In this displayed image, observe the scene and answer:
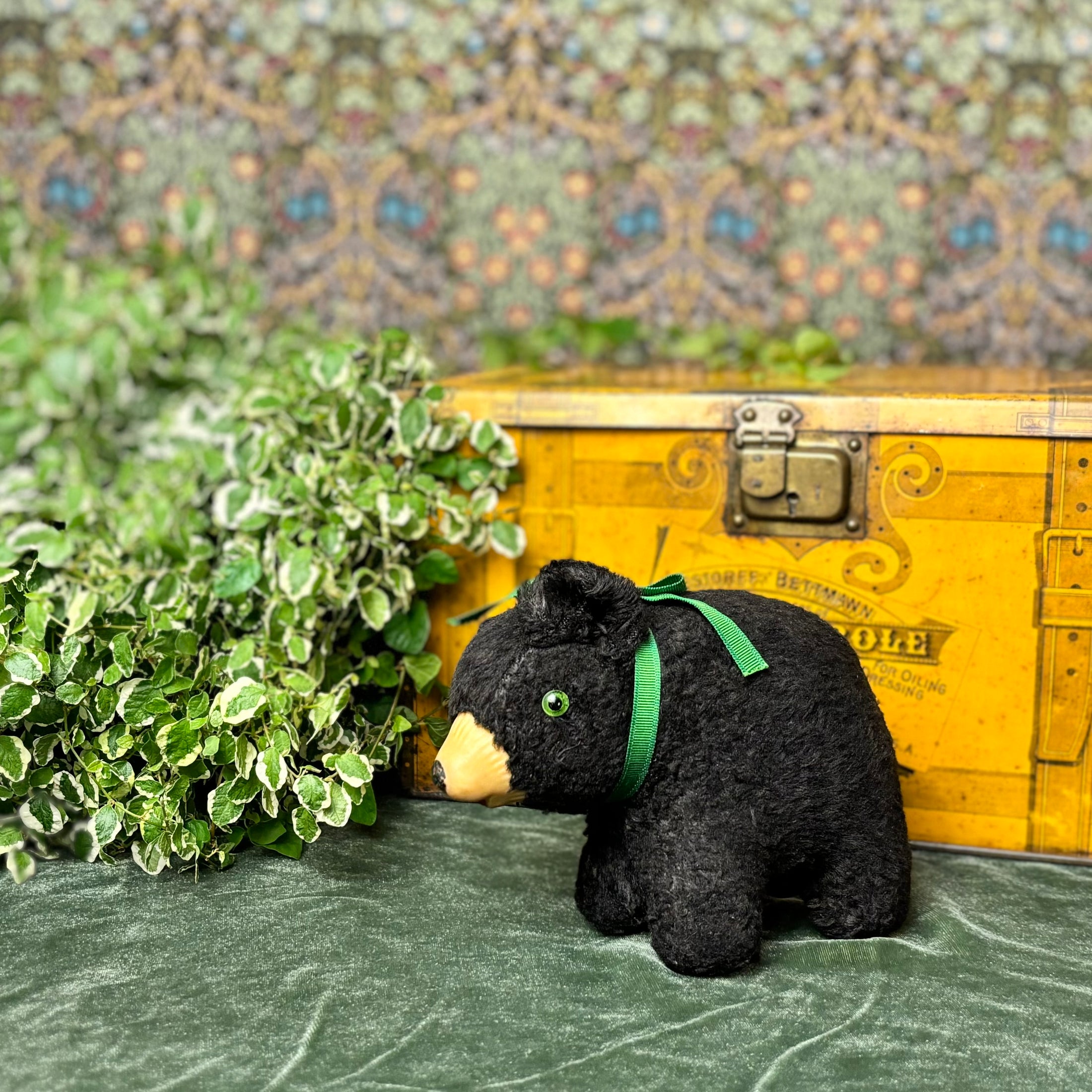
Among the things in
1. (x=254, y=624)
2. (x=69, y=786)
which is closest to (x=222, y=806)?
(x=69, y=786)

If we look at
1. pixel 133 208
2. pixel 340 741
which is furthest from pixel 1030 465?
pixel 133 208

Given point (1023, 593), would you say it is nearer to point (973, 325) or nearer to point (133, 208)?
point (973, 325)

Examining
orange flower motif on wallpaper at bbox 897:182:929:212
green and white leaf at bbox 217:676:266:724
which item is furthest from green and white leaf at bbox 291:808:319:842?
orange flower motif on wallpaper at bbox 897:182:929:212

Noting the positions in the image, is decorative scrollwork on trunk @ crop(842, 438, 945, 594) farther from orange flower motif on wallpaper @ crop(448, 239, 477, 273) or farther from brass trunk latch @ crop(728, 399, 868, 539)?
orange flower motif on wallpaper @ crop(448, 239, 477, 273)

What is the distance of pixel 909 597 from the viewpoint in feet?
4.51

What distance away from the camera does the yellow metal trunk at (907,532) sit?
4.39 ft

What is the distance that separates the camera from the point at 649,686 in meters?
1.10

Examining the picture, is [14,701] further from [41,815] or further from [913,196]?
[913,196]

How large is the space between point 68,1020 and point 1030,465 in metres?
1.05

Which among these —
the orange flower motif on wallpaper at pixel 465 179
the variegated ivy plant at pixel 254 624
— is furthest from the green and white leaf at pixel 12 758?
the orange flower motif on wallpaper at pixel 465 179

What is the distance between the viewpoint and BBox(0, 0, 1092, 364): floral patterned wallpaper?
2.04 metres

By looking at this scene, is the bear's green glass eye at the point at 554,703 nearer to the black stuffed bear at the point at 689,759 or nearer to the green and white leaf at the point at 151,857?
the black stuffed bear at the point at 689,759

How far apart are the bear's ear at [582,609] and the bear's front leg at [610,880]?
158mm

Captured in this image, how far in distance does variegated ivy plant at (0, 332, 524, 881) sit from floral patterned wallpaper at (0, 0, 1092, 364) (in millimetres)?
679
